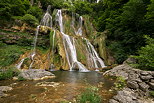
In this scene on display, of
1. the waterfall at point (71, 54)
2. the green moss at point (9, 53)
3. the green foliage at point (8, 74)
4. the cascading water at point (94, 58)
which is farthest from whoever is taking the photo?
the cascading water at point (94, 58)

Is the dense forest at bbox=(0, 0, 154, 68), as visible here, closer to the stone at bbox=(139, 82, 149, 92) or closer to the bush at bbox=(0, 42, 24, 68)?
the bush at bbox=(0, 42, 24, 68)

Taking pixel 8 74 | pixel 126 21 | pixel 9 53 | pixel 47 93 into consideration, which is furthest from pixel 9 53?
pixel 126 21

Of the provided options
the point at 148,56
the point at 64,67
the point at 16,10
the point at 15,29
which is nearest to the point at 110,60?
the point at 64,67

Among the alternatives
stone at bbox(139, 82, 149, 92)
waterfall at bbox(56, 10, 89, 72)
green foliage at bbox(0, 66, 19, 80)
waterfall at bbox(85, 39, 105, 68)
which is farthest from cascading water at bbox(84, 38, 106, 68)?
stone at bbox(139, 82, 149, 92)

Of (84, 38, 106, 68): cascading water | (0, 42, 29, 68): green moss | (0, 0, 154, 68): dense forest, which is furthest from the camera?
(84, 38, 106, 68): cascading water

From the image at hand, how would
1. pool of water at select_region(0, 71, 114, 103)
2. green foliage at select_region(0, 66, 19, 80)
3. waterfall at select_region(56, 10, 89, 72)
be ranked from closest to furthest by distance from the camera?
pool of water at select_region(0, 71, 114, 103) < green foliage at select_region(0, 66, 19, 80) < waterfall at select_region(56, 10, 89, 72)

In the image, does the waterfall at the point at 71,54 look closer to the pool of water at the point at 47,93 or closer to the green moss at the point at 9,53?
the green moss at the point at 9,53

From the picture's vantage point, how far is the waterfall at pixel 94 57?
12846 mm

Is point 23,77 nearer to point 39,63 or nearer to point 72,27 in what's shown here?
point 39,63

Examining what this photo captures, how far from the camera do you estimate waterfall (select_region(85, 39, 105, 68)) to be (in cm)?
1285

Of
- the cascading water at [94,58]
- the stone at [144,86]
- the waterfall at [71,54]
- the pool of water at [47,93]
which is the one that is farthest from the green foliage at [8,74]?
the cascading water at [94,58]

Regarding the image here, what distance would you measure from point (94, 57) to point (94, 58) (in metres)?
0.21

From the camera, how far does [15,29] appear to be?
523 inches

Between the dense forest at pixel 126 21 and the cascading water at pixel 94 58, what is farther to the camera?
the cascading water at pixel 94 58
